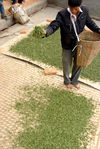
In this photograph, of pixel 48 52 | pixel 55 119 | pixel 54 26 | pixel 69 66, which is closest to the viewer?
pixel 54 26

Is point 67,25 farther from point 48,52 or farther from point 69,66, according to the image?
point 48,52

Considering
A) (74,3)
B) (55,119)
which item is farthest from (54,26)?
(55,119)

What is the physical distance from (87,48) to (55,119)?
111 cm

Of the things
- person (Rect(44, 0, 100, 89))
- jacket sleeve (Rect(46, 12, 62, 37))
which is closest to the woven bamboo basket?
person (Rect(44, 0, 100, 89))

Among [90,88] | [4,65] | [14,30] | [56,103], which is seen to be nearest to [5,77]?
[4,65]

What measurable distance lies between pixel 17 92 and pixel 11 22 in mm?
3408

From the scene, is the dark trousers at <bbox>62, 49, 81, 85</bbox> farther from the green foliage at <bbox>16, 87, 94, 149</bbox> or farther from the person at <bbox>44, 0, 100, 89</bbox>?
the green foliage at <bbox>16, 87, 94, 149</bbox>

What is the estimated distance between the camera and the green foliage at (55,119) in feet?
7.77

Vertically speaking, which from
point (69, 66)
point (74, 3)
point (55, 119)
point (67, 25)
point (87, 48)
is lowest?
point (55, 119)

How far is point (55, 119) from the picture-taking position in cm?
268

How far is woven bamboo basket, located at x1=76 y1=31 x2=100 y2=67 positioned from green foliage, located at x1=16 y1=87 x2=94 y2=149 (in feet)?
2.22

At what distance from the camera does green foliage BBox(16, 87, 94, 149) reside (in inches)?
93.3

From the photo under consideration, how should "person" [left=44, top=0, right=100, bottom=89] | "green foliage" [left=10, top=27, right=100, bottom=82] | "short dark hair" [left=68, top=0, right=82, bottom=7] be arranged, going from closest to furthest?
"short dark hair" [left=68, top=0, right=82, bottom=7]
"person" [left=44, top=0, right=100, bottom=89]
"green foliage" [left=10, top=27, right=100, bottom=82]

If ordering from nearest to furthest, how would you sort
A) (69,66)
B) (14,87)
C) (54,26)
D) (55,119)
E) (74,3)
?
(74,3) → (54,26) → (55,119) → (69,66) → (14,87)
